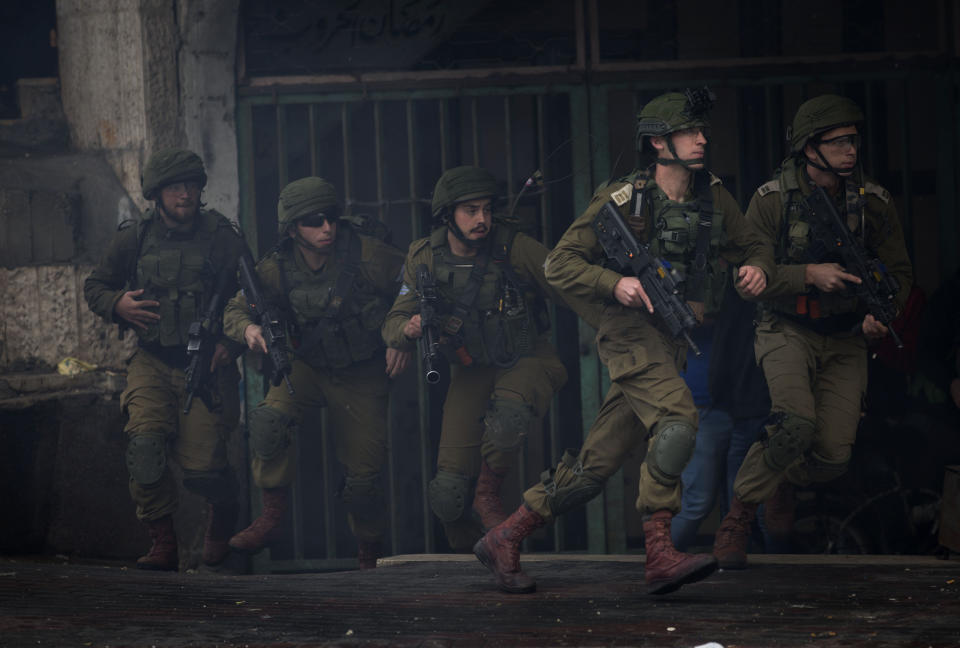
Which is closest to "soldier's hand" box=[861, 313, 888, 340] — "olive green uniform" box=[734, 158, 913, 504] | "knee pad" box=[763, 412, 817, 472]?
"olive green uniform" box=[734, 158, 913, 504]

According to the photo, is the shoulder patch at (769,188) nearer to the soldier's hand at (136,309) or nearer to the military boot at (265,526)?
the military boot at (265,526)

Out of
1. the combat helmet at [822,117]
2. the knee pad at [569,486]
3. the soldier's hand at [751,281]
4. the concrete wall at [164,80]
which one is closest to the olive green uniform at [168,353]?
the concrete wall at [164,80]

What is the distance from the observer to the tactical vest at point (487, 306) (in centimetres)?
602

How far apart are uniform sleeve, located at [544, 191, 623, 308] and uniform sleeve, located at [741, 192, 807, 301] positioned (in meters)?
0.60

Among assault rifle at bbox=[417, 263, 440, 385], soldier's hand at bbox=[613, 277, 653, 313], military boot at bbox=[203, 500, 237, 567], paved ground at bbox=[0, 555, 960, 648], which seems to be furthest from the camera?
military boot at bbox=[203, 500, 237, 567]

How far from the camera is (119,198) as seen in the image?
7102 millimetres

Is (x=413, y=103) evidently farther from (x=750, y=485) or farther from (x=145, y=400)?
(x=750, y=485)

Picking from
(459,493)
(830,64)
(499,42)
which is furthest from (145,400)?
(830,64)

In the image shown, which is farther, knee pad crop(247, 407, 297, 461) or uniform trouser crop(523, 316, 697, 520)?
knee pad crop(247, 407, 297, 461)

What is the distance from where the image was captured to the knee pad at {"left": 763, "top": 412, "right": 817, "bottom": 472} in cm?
525

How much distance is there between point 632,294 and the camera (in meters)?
4.79

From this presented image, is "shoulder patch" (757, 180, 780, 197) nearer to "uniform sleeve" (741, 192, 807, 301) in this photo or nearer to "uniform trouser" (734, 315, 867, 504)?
"uniform sleeve" (741, 192, 807, 301)

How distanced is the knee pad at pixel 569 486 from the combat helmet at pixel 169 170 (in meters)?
2.60

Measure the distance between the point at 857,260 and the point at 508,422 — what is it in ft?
5.56
